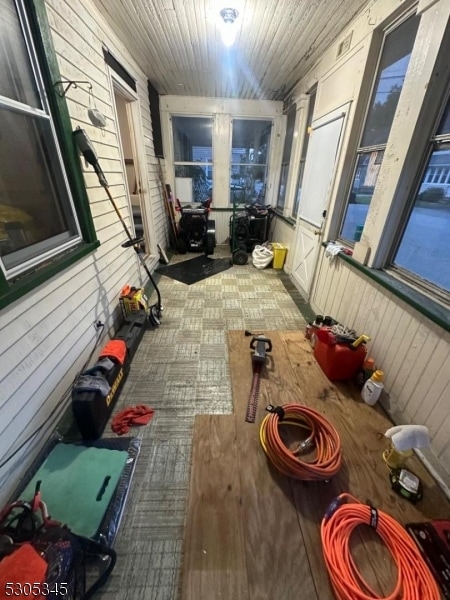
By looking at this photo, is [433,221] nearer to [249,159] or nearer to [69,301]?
[69,301]

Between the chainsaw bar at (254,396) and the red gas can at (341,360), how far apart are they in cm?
52

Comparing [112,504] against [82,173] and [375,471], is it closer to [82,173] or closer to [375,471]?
[375,471]

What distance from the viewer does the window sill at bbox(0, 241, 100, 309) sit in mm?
1091

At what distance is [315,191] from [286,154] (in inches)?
89.1

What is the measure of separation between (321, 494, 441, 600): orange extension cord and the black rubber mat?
296 centimetres

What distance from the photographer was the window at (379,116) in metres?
1.68

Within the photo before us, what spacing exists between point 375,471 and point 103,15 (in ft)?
13.1

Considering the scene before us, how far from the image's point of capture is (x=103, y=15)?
84.3 inches

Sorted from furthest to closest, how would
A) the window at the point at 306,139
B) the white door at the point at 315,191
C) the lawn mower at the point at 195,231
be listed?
the lawn mower at the point at 195,231 < the window at the point at 306,139 < the white door at the point at 315,191

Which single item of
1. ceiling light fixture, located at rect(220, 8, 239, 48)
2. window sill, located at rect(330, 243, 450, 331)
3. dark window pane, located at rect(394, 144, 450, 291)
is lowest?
window sill, located at rect(330, 243, 450, 331)

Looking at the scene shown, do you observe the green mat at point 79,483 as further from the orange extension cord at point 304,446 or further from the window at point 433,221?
the window at point 433,221

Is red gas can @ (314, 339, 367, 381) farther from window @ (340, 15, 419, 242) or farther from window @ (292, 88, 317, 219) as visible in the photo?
window @ (292, 88, 317, 219)

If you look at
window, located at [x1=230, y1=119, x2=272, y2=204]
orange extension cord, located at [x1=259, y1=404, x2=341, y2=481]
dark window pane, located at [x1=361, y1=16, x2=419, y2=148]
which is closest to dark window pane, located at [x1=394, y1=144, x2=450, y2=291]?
dark window pane, located at [x1=361, y1=16, x2=419, y2=148]

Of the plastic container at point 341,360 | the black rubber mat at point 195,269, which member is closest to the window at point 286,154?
the black rubber mat at point 195,269
